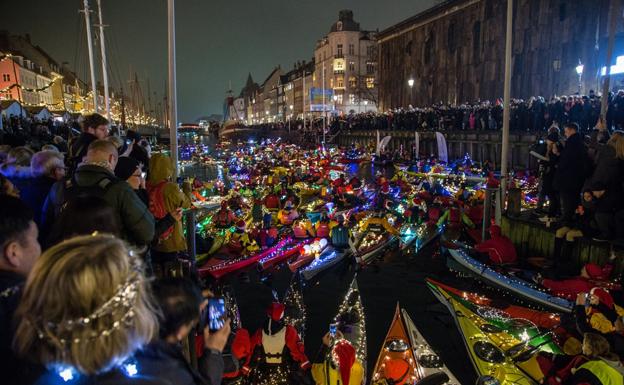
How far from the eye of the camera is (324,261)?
13.1 metres

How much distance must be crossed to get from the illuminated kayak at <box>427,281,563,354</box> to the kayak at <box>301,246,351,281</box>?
4296 millimetres

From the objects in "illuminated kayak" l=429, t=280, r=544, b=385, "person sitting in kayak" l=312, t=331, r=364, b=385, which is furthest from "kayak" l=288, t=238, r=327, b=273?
"person sitting in kayak" l=312, t=331, r=364, b=385

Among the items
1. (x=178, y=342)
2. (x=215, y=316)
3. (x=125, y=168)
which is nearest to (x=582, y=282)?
(x=215, y=316)

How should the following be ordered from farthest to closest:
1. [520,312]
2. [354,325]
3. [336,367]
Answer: [520,312] → [354,325] → [336,367]

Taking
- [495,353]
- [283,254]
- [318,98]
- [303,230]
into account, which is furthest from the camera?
[318,98]

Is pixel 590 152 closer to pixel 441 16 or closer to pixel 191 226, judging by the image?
pixel 191 226

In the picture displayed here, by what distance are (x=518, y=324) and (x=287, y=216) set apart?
9.06 m

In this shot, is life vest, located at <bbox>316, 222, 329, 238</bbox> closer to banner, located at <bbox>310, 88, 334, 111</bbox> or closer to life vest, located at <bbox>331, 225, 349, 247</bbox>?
life vest, located at <bbox>331, 225, 349, 247</bbox>

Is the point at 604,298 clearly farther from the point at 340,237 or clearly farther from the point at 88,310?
the point at 340,237

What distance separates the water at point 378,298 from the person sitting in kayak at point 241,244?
2.41 ft

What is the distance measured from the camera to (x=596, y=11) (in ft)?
100

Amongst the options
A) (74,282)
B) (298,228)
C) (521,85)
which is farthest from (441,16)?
(74,282)

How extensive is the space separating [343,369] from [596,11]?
110 feet

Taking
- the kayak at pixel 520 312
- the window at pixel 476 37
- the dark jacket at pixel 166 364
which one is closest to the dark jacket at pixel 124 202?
the dark jacket at pixel 166 364
